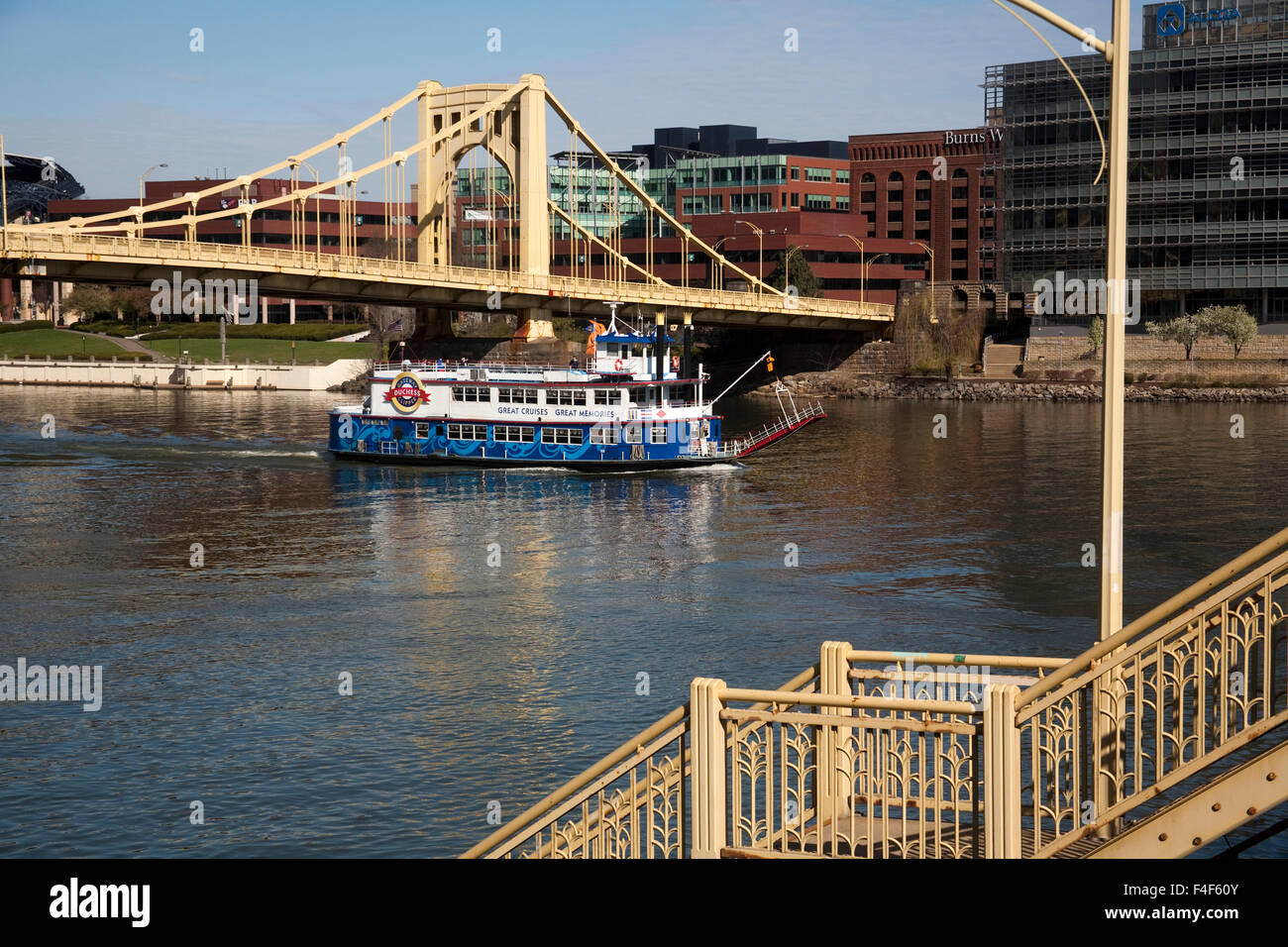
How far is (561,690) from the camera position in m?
27.2

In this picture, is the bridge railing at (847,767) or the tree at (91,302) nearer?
the bridge railing at (847,767)

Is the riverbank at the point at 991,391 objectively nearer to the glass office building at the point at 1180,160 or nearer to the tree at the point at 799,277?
the tree at the point at 799,277

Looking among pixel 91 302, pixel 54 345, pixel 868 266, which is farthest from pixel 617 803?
pixel 91 302

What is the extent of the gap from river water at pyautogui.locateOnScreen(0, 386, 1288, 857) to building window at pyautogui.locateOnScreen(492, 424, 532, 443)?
2.67 m

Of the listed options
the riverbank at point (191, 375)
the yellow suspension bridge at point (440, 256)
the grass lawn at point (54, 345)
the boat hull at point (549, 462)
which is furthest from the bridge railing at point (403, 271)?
the grass lawn at point (54, 345)

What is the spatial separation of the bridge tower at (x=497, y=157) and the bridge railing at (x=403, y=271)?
13.4 ft

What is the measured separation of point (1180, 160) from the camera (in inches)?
4803

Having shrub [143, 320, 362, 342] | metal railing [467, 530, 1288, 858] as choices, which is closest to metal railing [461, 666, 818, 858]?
metal railing [467, 530, 1288, 858]

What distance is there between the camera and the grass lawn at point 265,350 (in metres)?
136

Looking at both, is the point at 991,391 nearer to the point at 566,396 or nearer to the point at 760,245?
the point at 760,245

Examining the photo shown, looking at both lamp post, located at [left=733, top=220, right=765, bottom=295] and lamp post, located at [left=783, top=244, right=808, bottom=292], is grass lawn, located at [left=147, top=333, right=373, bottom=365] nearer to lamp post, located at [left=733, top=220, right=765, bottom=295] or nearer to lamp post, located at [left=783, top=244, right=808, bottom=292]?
lamp post, located at [left=733, top=220, right=765, bottom=295]

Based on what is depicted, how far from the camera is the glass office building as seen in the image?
11894cm
